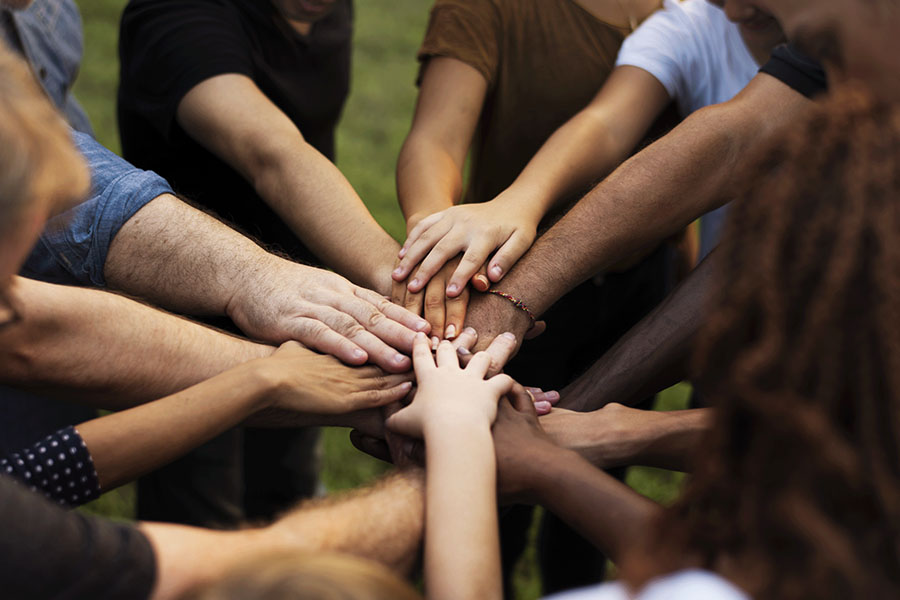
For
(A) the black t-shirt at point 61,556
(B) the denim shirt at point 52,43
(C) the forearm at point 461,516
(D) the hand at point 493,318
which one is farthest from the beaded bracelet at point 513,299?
(B) the denim shirt at point 52,43

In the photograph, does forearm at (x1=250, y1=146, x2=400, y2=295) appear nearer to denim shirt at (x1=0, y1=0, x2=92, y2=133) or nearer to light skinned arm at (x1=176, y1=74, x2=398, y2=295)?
light skinned arm at (x1=176, y1=74, x2=398, y2=295)

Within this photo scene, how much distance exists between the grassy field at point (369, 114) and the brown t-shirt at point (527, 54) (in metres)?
1.33

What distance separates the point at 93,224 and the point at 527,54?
3.46 ft

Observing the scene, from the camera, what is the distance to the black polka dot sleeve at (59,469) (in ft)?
3.78

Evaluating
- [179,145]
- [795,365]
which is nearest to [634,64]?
[179,145]

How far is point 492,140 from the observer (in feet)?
6.72

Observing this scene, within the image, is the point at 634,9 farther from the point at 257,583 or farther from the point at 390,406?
the point at 257,583

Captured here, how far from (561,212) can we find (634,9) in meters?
0.54

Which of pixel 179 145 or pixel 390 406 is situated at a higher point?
pixel 179 145

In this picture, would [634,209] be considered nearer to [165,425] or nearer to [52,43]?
[165,425]

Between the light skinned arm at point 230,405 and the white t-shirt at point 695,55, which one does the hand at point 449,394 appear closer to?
the light skinned arm at point 230,405

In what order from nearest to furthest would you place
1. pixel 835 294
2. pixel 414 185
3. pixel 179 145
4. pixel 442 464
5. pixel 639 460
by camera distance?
1. pixel 835 294
2. pixel 442 464
3. pixel 639 460
4. pixel 414 185
5. pixel 179 145

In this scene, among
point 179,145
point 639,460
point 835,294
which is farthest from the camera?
point 179,145

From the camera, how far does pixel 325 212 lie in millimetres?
1774
